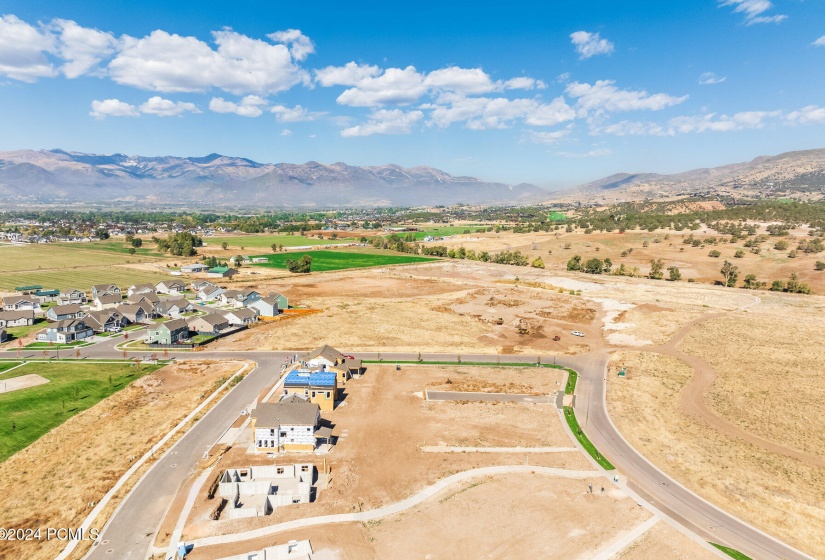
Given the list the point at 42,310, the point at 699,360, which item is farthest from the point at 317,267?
the point at 699,360

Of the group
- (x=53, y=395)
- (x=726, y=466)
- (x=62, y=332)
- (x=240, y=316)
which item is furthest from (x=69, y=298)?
(x=726, y=466)

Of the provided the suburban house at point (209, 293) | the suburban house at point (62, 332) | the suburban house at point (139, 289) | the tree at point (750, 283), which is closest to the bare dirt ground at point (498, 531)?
the suburban house at point (62, 332)

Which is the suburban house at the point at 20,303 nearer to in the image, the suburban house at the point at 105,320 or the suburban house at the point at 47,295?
the suburban house at the point at 47,295

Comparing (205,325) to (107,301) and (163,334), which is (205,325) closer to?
(163,334)

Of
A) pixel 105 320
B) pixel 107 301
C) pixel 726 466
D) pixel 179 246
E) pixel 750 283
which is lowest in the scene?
pixel 726 466

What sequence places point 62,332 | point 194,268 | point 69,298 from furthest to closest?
point 194,268 → point 69,298 → point 62,332
